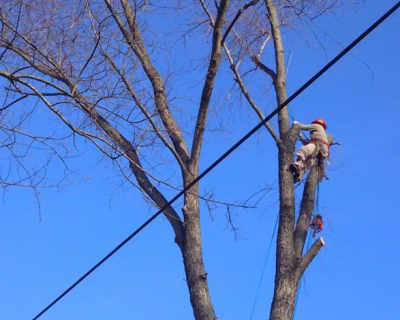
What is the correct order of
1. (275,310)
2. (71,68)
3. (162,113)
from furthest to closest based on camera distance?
(162,113)
(71,68)
(275,310)

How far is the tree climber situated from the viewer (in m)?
7.79

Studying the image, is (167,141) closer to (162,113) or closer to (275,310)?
(162,113)

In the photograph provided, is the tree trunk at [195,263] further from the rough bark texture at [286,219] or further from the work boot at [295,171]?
the work boot at [295,171]

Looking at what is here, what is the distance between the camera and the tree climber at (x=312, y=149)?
7.79 m

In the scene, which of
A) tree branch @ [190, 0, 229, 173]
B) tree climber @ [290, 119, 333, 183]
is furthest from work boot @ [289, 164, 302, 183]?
tree branch @ [190, 0, 229, 173]

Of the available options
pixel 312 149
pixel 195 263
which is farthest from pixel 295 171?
pixel 195 263

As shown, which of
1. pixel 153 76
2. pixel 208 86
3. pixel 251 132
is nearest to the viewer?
pixel 251 132

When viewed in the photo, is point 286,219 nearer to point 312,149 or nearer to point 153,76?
point 312,149

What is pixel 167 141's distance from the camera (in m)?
7.59

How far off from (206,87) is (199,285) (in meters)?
1.98

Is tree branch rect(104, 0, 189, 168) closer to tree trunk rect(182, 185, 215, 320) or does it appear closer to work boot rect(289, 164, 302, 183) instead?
tree trunk rect(182, 185, 215, 320)

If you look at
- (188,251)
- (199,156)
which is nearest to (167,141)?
(199,156)

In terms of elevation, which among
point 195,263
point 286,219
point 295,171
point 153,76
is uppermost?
point 153,76

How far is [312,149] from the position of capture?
814cm
